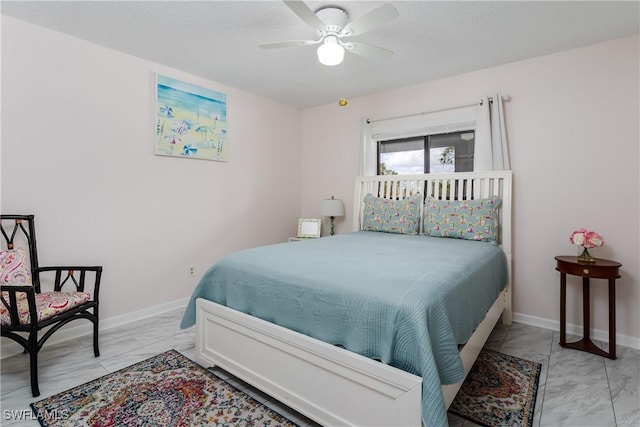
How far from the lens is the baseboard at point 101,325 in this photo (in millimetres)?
2307

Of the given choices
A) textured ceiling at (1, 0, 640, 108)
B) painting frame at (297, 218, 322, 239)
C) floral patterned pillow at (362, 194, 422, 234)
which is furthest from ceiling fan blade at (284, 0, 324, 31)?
painting frame at (297, 218, 322, 239)

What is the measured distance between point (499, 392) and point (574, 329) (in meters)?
1.44

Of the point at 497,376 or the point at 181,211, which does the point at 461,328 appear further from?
the point at 181,211

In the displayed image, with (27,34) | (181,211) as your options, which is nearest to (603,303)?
(181,211)

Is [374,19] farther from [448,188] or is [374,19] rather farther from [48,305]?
[48,305]

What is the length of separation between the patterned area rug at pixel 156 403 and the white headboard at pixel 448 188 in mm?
2389

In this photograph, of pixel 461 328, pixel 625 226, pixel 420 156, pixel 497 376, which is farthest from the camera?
pixel 420 156

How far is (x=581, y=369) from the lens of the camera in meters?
2.17

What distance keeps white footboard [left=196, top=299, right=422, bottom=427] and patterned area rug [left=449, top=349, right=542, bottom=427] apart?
638 millimetres

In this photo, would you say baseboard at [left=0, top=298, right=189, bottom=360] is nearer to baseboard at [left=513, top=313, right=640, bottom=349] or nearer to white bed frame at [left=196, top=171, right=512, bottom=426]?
white bed frame at [left=196, top=171, right=512, bottom=426]

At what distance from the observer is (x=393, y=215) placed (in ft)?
11.3

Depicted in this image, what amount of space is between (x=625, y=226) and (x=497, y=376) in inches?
65.9

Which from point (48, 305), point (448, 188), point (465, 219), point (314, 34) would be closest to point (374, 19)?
point (314, 34)
